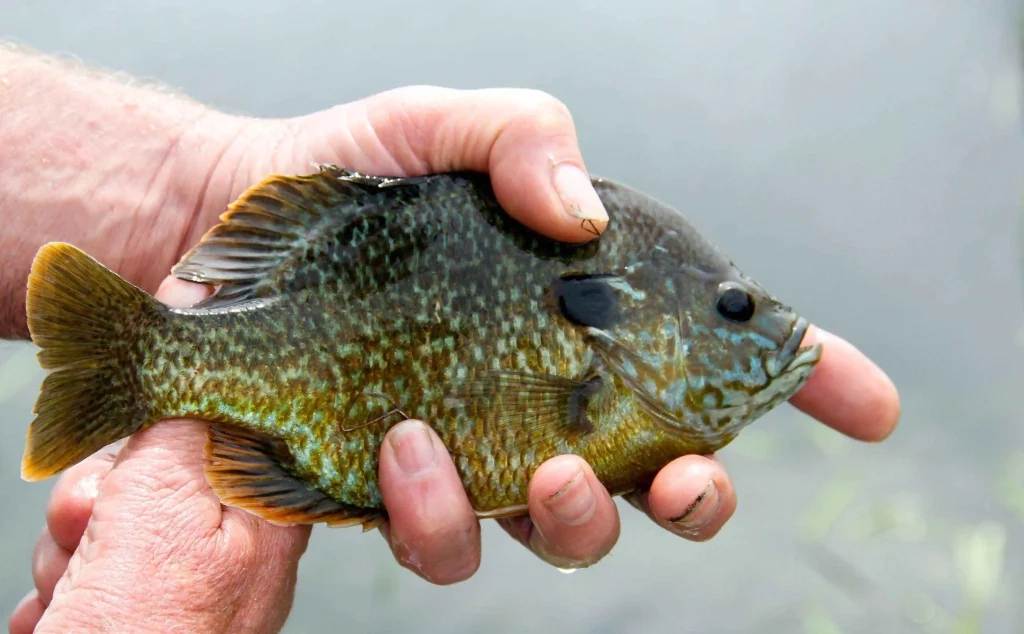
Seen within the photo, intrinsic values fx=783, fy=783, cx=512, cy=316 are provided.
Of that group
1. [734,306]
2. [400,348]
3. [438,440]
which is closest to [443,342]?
[400,348]

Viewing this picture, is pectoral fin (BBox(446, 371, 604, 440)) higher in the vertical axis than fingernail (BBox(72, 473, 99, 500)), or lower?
higher

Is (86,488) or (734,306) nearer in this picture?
(734,306)

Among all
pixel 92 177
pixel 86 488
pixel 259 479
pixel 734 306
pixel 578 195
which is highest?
pixel 578 195

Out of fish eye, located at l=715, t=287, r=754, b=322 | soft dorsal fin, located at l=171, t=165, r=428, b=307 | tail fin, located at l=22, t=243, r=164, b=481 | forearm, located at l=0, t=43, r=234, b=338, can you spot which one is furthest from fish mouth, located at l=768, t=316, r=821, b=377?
forearm, located at l=0, t=43, r=234, b=338

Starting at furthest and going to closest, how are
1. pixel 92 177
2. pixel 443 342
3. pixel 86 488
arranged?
1. pixel 92 177
2. pixel 86 488
3. pixel 443 342

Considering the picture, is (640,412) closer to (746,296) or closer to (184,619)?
(746,296)

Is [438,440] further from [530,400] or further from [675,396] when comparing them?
[675,396]

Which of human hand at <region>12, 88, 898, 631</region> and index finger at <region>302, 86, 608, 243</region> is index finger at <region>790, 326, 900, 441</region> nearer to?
human hand at <region>12, 88, 898, 631</region>
